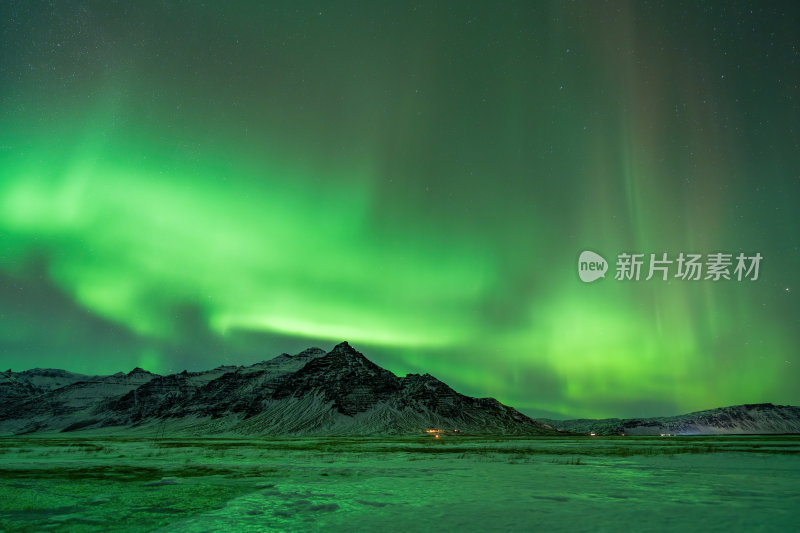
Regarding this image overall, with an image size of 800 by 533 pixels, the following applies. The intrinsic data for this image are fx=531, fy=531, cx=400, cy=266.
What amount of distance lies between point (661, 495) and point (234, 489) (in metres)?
19.4

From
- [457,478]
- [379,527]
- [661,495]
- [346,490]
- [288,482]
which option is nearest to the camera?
[379,527]


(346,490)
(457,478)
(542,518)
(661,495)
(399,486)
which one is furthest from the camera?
(457,478)

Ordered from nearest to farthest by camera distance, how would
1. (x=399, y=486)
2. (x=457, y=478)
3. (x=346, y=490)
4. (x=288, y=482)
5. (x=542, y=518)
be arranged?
(x=542, y=518), (x=346, y=490), (x=399, y=486), (x=288, y=482), (x=457, y=478)

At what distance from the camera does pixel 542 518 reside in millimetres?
17156

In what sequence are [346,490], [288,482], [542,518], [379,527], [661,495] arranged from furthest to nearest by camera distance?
[288,482] → [346,490] → [661,495] → [542,518] → [379,527]

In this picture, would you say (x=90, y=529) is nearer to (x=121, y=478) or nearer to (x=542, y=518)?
(x=542, y=518)

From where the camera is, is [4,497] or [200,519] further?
[4,497]

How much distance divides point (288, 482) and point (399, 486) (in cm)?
671

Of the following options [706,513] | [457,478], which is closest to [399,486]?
[457,478]

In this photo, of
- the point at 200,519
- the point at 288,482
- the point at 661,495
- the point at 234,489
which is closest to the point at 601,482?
the point at 661,495

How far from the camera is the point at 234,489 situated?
2569 centimetres

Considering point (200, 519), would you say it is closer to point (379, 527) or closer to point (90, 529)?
point (90, 529)

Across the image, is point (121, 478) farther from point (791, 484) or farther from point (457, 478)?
point (791, 484)

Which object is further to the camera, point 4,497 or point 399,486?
point 399,486
